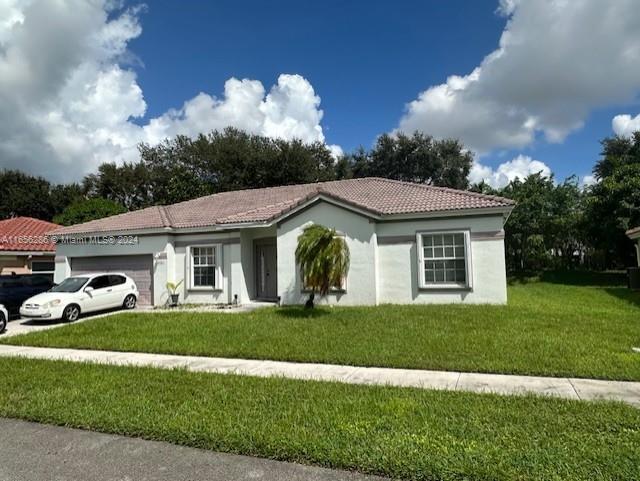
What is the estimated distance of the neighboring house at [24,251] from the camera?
69.9 feet

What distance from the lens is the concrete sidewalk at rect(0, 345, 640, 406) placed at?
578 cm

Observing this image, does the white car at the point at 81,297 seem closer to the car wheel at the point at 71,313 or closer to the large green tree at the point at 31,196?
the car wheel at the point at 71,313

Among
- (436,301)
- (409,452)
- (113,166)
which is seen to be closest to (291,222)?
(436,301)

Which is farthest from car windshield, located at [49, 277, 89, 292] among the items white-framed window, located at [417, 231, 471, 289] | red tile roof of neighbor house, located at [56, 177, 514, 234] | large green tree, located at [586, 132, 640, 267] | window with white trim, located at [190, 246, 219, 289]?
large green tree, located at [586, 132, 640, 267]

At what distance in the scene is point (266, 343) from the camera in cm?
912

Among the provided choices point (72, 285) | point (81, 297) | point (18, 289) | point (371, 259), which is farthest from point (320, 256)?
point (18, 289)

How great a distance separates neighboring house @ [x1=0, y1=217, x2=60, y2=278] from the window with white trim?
29.8 ft

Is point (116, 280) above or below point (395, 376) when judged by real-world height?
above

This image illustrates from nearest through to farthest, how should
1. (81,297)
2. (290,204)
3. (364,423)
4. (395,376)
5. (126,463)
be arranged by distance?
(126,463) < (364,423) < (395,376) < (81,297) < (290,204)

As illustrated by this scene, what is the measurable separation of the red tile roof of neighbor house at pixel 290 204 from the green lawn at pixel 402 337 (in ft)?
11.0

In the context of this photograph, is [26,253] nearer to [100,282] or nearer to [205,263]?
[100,282]

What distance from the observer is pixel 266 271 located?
664 inches

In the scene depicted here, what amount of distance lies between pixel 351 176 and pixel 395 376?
35.4 meters

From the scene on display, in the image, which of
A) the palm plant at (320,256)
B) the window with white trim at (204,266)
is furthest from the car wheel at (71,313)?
the palm plant at (320,256)
